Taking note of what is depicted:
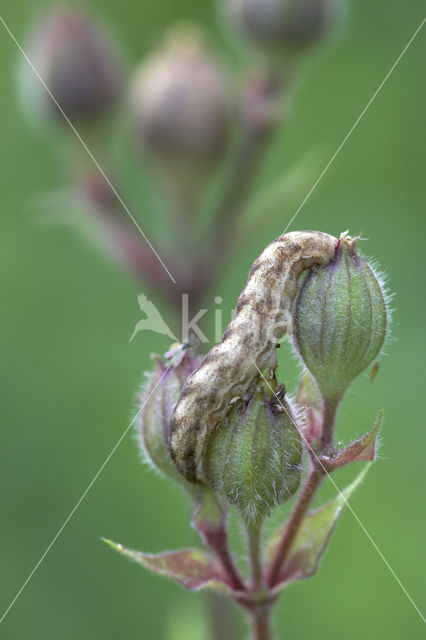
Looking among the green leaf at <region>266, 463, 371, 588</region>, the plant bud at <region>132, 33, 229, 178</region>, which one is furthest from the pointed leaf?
the plant bud at <region>132, 33, 229, 178</region>

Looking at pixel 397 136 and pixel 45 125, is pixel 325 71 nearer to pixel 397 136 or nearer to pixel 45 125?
Answer: pixel 397 136

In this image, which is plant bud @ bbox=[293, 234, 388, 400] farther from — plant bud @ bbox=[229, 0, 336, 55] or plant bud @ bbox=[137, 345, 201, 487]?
plant bud @ bbox=[229, 0, 336, 55]

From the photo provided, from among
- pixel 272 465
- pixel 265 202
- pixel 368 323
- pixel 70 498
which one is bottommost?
pixel 272 465

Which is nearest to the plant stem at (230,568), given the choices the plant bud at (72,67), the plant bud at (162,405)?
the plant bud at (162,405)

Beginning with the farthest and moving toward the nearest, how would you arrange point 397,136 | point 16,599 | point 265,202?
point 397,136 → point 16,599 → point 265,202

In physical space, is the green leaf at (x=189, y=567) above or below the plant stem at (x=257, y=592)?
above

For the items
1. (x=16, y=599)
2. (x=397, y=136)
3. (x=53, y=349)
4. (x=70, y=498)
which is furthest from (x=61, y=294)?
(x=397, y=136)

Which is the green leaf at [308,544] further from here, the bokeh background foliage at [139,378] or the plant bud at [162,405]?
the bokeh background foliage at [139,378]
